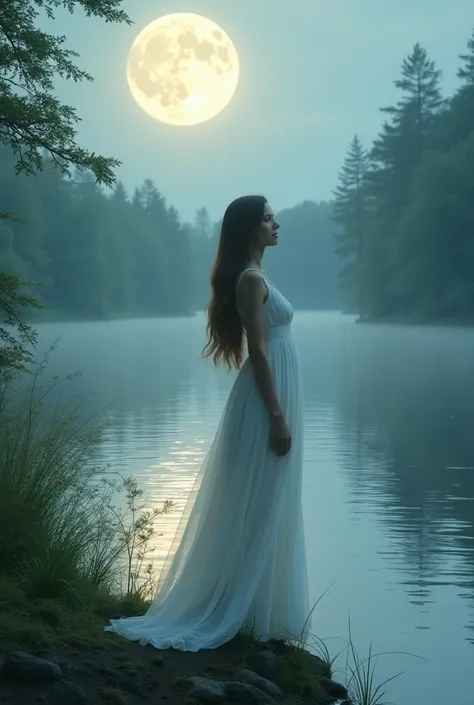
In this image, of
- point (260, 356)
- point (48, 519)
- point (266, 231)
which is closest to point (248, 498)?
point (260, 356)

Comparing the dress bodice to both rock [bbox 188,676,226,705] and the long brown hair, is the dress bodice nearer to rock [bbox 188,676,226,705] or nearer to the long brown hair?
the long brown hair

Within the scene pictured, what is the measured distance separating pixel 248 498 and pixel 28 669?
1.32 meters

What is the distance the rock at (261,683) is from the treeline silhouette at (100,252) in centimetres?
6123

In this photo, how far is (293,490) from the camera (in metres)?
5.96

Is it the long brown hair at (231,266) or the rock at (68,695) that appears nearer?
the rock at (68,695)

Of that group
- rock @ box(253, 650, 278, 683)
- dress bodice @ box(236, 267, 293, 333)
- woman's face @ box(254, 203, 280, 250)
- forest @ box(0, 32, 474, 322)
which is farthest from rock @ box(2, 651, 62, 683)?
forest @ box(0, 32, 474, 322)

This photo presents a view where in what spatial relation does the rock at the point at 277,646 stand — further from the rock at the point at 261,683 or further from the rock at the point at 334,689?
the rock at the point at 261,683

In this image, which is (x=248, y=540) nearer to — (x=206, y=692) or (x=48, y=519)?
(x=206, y=692)

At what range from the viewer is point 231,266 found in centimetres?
599

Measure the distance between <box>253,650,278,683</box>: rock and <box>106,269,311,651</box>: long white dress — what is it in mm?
174

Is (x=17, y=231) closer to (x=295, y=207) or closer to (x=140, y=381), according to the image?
(x=140, y=381)

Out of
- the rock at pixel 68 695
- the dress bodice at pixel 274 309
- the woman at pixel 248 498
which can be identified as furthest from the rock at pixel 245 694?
the dress bodice at pixel 274 309

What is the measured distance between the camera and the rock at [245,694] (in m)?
5.25

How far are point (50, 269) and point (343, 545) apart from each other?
86771 mm
